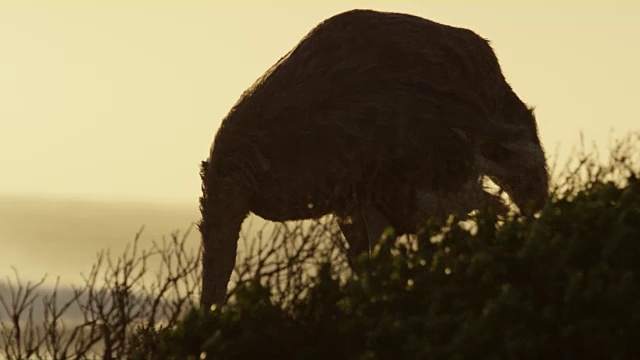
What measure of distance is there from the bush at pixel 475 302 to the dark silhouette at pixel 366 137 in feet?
10.5

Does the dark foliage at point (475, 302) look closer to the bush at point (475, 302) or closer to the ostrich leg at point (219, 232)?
the bush at point (475, 302)

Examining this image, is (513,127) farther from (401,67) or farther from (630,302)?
(630,302)

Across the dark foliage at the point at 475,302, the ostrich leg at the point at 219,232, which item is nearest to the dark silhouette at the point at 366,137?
the ostrich leg at the point at 219,232

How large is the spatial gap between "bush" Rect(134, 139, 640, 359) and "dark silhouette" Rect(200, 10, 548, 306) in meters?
3.22

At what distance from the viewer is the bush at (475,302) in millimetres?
9469

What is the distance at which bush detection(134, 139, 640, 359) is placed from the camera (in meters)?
9.47

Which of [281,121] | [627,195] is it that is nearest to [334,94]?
[281,121]

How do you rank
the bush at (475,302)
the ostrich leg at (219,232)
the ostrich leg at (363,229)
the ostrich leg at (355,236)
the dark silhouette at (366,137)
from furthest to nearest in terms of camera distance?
the ostrich leg at (355,236), the ostrich leg at (219,232), the ostrich leg at (363,229), the dark silhouette at (366,137), the bush at (475,302)

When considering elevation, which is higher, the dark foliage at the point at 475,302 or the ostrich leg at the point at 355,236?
the ostrich leg at the point at 355,236

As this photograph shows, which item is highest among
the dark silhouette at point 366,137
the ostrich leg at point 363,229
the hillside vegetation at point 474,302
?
the dark silhouette at point 366,137

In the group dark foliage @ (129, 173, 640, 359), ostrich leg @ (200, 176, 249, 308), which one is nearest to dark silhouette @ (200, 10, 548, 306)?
ostrich leg @ (200, 176, 249, 308)

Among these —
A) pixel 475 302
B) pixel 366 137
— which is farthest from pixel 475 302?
pixel 366 137

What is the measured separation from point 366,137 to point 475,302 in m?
4.45

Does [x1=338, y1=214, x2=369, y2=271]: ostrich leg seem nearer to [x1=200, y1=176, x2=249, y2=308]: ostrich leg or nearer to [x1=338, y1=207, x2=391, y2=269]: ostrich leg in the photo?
[x1=338, y1=207, x2=391, y2=269]: ostrich leg
